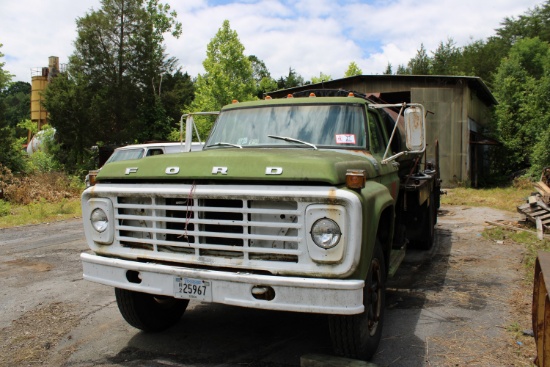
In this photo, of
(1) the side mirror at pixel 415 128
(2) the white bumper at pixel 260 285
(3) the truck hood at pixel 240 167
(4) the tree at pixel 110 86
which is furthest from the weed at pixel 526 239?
(4) the tree at pixel 110 86

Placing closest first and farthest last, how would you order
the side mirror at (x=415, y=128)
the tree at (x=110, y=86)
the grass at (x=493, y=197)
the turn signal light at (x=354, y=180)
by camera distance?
the turn signal light at (x=354, y=180) → the side mirror at (x=415, y=128) → the grass at (x=493, y=197) → the tree at (x=110, y=86)

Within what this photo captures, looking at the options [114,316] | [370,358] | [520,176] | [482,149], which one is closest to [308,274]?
[370,358]

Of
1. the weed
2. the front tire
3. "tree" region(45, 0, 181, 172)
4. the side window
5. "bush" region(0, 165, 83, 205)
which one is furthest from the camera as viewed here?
"tree" region(45, 0, 181, 172)

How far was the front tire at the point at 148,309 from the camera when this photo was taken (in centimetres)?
427

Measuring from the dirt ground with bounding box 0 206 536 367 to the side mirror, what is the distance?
173cm

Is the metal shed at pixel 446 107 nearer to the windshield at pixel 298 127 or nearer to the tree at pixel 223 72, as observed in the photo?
the tree at pixel 223 72

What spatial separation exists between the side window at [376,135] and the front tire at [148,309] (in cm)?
249

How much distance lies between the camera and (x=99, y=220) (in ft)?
13.2

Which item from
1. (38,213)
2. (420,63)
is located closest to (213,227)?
(38,213)

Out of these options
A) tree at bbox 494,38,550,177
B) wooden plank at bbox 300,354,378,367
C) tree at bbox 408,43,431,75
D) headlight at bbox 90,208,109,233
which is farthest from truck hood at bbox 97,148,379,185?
tree at bbox 408,43,431,75

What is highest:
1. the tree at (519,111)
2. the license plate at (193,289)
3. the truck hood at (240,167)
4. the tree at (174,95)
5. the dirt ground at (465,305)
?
the tree at (174,95)

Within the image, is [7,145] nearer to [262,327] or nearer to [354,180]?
[262,327]

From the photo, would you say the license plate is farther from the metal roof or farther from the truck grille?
the metal roof

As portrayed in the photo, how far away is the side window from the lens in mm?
4867
